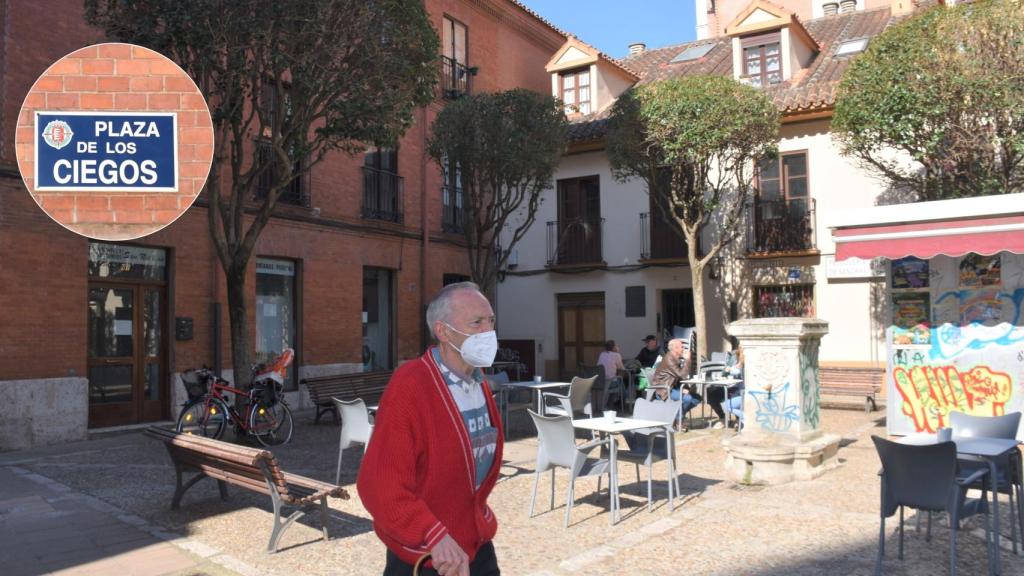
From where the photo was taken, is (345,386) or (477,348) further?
(345,386)

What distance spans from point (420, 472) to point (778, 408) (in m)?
6.00

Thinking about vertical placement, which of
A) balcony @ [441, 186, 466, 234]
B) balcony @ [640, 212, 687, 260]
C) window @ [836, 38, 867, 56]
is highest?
window @ [836, 38, 867, 56]

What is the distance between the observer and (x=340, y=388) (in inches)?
502

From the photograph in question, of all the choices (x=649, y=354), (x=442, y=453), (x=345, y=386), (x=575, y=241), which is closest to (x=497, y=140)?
(x=649, y=354)

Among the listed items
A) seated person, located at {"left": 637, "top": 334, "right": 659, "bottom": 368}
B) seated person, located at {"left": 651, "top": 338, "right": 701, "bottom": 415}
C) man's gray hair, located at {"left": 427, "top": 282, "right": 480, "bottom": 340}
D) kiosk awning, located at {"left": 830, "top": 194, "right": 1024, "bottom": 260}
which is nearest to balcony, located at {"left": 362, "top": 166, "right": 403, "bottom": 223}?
seated person, located at {"left": 637, "top": 334, "right": 659, "bottom": 368}

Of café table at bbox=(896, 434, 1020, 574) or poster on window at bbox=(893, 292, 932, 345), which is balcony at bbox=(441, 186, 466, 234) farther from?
café table at bbox=(896, 434, 1020, 574)

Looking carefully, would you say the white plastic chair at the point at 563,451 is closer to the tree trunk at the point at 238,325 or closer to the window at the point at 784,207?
the tree trunk at the point at 238,325

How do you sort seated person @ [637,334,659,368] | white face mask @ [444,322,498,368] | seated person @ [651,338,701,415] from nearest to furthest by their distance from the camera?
white face mask @ [444,322,498,368] → seated person @ [651,338,701,415] → seated person @ [637,334,659,368]

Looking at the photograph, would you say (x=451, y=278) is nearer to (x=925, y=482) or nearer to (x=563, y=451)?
(x=563, y=451)

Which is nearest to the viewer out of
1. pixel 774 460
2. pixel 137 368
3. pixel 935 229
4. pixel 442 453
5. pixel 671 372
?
pixel 442 453

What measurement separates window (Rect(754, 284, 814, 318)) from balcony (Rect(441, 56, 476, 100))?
27.1 ft

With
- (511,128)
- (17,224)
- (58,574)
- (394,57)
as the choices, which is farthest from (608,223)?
(58,574)

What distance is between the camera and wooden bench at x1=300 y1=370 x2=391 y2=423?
12.5 meters

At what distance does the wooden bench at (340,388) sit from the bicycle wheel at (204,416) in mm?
2353
